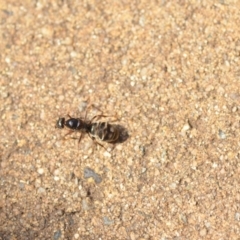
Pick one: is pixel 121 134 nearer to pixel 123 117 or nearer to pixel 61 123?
pixel 123 117

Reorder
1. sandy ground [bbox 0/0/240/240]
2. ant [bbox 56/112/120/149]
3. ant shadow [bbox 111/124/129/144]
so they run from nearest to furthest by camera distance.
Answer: sandy ground [bbox 0/0/240/240] < ant [bbox 56/112/120/149] < ant shadow [bbox 111/124/129/144]

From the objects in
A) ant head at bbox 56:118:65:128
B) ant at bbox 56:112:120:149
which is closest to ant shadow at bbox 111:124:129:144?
ant at bbox 56:112:120:149

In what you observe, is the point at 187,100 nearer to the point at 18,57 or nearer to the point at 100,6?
the point at 100,6

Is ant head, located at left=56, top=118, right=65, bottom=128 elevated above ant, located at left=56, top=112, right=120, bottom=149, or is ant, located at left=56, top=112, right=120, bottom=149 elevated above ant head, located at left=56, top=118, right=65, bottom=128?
ant, located at left=56, top=112, right=120, bottom=149

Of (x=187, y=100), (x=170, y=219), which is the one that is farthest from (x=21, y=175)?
(x=187, y=100)

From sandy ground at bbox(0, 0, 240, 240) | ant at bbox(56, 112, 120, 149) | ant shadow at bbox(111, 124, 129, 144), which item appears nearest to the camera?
sandy ground at bbox(0, 0, 240, 240)

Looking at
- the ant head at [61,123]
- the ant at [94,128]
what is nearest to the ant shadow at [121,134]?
the ant at [94,128]

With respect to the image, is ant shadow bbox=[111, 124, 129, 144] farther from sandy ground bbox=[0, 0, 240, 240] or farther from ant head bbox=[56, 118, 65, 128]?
ant head bbox=[56, 118, 65, 128]

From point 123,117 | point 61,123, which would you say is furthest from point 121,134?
point 61,123
